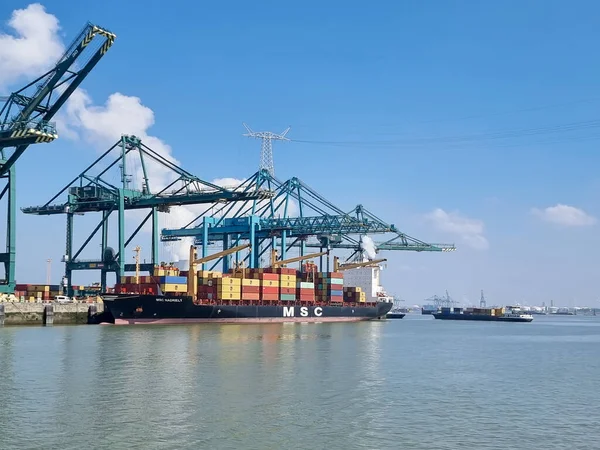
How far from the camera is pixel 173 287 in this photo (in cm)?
6612

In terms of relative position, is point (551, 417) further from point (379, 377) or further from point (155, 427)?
point (155, 427)

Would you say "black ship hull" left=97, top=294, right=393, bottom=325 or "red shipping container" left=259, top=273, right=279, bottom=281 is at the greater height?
"red shipping container" left=259, top=273, right=279, bottom=281

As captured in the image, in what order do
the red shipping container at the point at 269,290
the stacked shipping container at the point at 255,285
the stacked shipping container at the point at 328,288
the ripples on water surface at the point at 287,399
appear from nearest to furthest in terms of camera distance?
the ripples on water surface at the point at 287,399 < the stacked shipping container at the point at 255,285 < the red shipping container at the point at 269,290 < the stacked shipping container at the point at 328,288

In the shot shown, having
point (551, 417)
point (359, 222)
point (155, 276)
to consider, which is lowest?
point (551, 417)

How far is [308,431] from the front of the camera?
17938 mm

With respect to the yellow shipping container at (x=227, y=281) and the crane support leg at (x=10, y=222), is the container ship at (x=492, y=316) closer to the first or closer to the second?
the yellow shipping container at (x=227, y=281)

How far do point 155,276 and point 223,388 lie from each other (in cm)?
4385

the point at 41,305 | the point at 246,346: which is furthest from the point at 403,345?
the point at 41,305

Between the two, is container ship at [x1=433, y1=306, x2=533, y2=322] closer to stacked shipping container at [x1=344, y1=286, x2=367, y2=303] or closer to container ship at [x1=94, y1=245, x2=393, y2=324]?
stacked shipping container at [x1=344, y1=286, x2=367, y2=303]

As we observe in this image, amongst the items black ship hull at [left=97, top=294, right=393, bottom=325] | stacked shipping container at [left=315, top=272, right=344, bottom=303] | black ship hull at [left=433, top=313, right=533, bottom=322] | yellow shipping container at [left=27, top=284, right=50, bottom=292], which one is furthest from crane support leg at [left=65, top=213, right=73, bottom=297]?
black ship hull at [left=433, top=313, right=533, bottom=322]

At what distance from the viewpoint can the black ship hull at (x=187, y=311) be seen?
6194cm

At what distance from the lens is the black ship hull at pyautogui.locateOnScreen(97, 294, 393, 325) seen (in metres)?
61.9

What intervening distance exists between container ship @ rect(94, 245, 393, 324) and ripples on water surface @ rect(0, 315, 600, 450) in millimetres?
23975

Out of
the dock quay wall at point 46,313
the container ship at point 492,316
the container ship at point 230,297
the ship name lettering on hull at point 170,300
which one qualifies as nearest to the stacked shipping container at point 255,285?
the container ship at point 230,297
